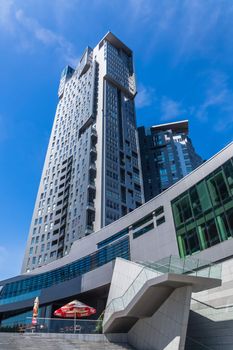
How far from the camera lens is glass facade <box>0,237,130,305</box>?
33594 millimetres

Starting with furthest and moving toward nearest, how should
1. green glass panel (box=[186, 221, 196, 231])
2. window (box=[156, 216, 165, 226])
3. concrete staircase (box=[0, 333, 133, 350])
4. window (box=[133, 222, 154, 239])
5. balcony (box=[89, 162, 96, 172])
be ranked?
balcony (box=[89, 162, 96, 172]) → window (box=[133, 222, 154, 239]) → window (box=[156, 216, 165, 226]) → green glass panel (box=[186, 221, 196, 231]) → concrete staircase (box=[0, 333, 133, 350])

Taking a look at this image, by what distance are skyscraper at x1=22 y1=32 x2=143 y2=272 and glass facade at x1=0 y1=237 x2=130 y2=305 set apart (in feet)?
51.6

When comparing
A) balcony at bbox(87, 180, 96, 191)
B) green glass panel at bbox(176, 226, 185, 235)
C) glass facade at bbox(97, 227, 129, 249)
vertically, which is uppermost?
balcony at bbox(87, 180, 96, 191)

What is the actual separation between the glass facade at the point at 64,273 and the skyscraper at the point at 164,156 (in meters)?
51.3

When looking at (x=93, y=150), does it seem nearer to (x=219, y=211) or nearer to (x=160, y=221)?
(x=160, y=221)

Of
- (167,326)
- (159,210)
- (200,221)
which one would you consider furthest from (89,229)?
(167,326)

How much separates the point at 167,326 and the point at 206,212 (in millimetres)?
10788

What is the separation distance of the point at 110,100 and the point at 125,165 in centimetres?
2322

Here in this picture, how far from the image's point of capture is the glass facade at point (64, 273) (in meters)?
33.6

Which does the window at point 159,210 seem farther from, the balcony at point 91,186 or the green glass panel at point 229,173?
the balcony at point 91,186

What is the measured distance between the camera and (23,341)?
15359 mm

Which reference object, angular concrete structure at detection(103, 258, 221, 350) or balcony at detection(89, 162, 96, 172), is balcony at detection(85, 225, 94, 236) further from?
angular concrete structure at detection(103, 258, 221, 350)

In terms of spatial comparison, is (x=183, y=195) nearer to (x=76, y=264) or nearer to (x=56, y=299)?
(x=76, y=264)

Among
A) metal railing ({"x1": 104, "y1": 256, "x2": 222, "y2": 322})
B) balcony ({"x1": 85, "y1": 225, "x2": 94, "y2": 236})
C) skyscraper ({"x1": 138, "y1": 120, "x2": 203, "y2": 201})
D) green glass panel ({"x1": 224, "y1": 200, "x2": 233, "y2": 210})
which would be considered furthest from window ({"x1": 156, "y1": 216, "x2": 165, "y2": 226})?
skyscraper ({"x1": 138, "y1": 120, "x2": 203, "y2": 201})
